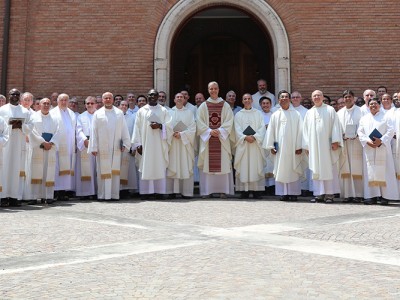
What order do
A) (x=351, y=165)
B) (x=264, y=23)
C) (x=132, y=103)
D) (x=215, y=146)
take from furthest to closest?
(x=264, y=23)
(x=132, y=103)
(x=215, y=146)
(x=351, y=165)

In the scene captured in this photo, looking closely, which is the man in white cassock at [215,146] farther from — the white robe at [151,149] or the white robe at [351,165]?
the white robe at [351,165]

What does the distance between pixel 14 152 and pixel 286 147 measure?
5.16 metres

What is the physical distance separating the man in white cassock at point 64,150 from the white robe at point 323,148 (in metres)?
4.76

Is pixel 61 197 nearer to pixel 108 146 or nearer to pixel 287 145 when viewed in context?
pixel 108 146

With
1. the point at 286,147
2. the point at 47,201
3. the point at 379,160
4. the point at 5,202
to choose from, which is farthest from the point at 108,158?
the point at 379,160

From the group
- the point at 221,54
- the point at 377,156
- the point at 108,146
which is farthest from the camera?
the point at 221,54

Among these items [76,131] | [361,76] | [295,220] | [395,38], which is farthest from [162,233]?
[395,38]

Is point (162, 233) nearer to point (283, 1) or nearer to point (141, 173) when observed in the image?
point (141, 173)

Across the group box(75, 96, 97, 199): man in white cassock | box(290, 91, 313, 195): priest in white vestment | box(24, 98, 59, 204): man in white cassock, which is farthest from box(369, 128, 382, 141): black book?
box(24, 98, 59, 204): man in white cassock

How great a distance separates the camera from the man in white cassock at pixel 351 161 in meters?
9.87

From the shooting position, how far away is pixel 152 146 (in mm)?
10320

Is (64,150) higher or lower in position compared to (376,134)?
lower

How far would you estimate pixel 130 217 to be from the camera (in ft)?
24.1

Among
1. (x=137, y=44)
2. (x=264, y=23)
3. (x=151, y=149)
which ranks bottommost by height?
(x=151, y=149)
